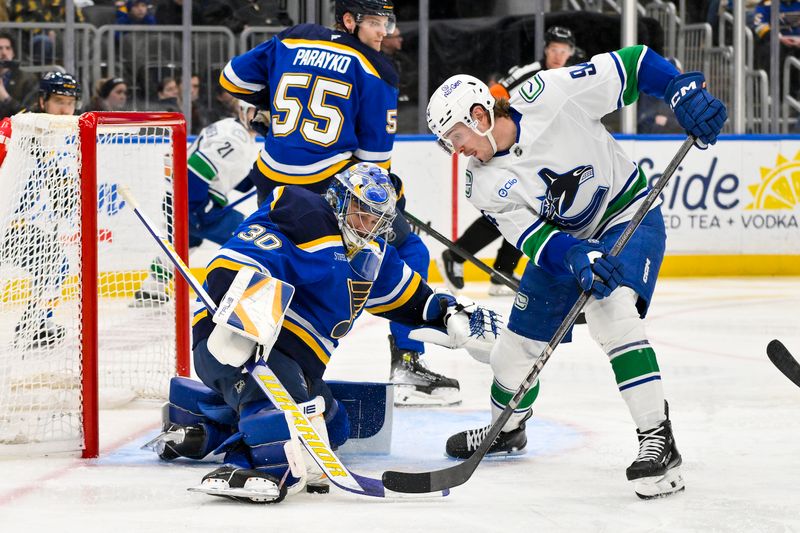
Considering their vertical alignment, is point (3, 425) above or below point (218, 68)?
below

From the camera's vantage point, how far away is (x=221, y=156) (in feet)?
19.4

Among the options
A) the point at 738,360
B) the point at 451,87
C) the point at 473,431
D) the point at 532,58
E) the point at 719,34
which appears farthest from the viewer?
the point at 719,34

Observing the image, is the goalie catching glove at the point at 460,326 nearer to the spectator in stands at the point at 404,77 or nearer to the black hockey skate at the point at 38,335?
the black hockey skate at the point at 38,335

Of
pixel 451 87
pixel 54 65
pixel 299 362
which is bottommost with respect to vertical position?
pixel 299 362

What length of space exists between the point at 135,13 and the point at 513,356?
184 inches

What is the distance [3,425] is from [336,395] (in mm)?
842

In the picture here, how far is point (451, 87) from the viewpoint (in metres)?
2.88

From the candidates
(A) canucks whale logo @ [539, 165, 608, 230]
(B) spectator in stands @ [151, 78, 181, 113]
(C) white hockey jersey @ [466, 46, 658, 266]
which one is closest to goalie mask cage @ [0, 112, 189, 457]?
(C) white hockey jersey @ [466, 46, 658, 266]

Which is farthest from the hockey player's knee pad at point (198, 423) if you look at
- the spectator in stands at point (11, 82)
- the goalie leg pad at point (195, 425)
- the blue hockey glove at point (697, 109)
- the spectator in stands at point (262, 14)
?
the spectator in stands at point (262, 14)

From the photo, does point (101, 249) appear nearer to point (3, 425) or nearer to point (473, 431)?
point (3, 425)

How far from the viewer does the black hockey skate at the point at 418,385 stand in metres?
3.93

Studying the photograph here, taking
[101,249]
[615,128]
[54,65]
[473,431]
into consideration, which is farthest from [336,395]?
[615,128]

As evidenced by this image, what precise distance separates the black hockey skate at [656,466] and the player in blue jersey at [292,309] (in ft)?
2.23

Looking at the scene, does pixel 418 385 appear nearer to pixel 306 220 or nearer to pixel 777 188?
pixel 306 220
